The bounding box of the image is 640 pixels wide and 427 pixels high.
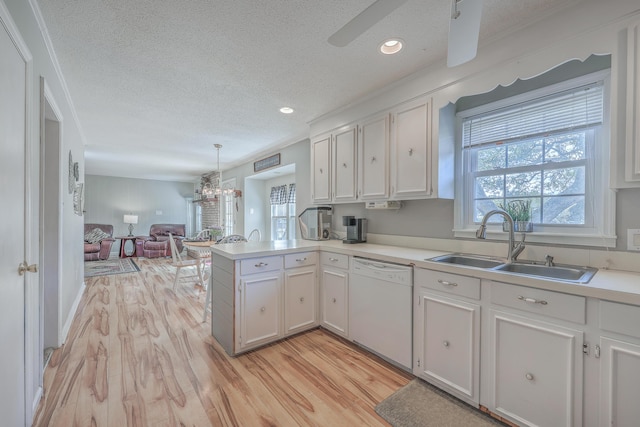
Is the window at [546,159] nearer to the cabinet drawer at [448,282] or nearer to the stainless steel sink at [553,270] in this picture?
the stainless steel sink at [553,270]

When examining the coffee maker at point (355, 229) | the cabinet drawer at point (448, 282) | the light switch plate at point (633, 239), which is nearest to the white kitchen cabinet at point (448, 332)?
the cabinet drawer at point (448, 282)

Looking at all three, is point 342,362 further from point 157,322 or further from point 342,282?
point 157,322

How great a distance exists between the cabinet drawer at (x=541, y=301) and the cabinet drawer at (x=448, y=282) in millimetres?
105

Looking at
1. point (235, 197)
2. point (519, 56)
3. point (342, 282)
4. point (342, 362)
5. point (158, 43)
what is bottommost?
point (342, 362)

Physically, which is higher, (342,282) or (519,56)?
(519,56)

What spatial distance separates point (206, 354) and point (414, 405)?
67.5 inches

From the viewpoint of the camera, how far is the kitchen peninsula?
47.8 inches

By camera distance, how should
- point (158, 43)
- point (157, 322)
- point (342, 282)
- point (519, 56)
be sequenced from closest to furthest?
point (519, 56), point (158, 43), point (342, 282), point (157, 322)

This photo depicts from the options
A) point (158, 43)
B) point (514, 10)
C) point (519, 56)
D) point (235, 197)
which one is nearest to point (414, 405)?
point (519, 56)

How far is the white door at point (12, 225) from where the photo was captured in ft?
3.84

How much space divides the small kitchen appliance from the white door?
245 cm

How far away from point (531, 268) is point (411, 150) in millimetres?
1240

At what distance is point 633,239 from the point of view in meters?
1.53

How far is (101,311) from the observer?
3.32m
